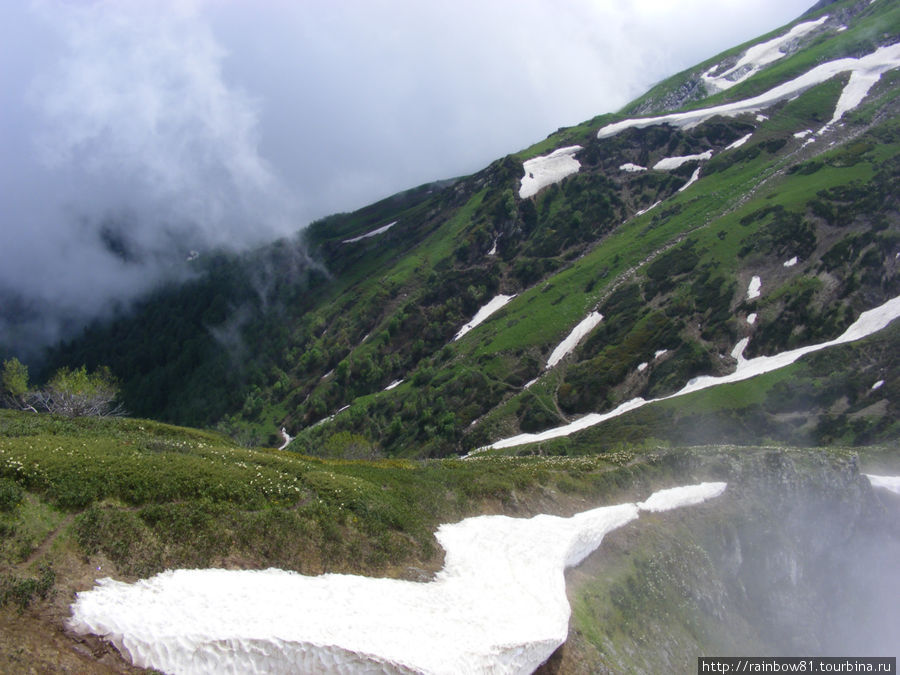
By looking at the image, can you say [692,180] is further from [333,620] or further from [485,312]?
[333,620]

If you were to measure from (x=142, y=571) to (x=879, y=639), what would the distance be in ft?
168

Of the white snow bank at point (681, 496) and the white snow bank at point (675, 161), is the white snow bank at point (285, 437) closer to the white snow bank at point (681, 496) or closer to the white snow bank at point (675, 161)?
the white snow bank at point (681, 496)

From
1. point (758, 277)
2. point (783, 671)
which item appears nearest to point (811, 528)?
point (783, 671)

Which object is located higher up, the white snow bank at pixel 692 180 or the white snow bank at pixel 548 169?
the white snow bank at pixel 548 169

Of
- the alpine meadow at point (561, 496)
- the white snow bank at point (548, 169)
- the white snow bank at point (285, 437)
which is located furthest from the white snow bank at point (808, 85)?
the white snow bank at point (285, 437)

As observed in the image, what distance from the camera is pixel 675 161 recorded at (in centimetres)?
17000

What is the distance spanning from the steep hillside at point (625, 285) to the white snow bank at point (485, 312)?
1129 mm

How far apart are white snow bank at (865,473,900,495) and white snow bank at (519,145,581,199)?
153809 millimetres

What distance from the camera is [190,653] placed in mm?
11484

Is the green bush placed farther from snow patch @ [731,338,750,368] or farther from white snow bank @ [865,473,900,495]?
snow patch @ [731,338,750,368]

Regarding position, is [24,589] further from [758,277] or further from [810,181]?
[810,181]

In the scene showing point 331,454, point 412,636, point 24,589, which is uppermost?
point 24,589

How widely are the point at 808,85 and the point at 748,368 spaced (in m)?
140

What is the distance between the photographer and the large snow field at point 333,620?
11.6m
